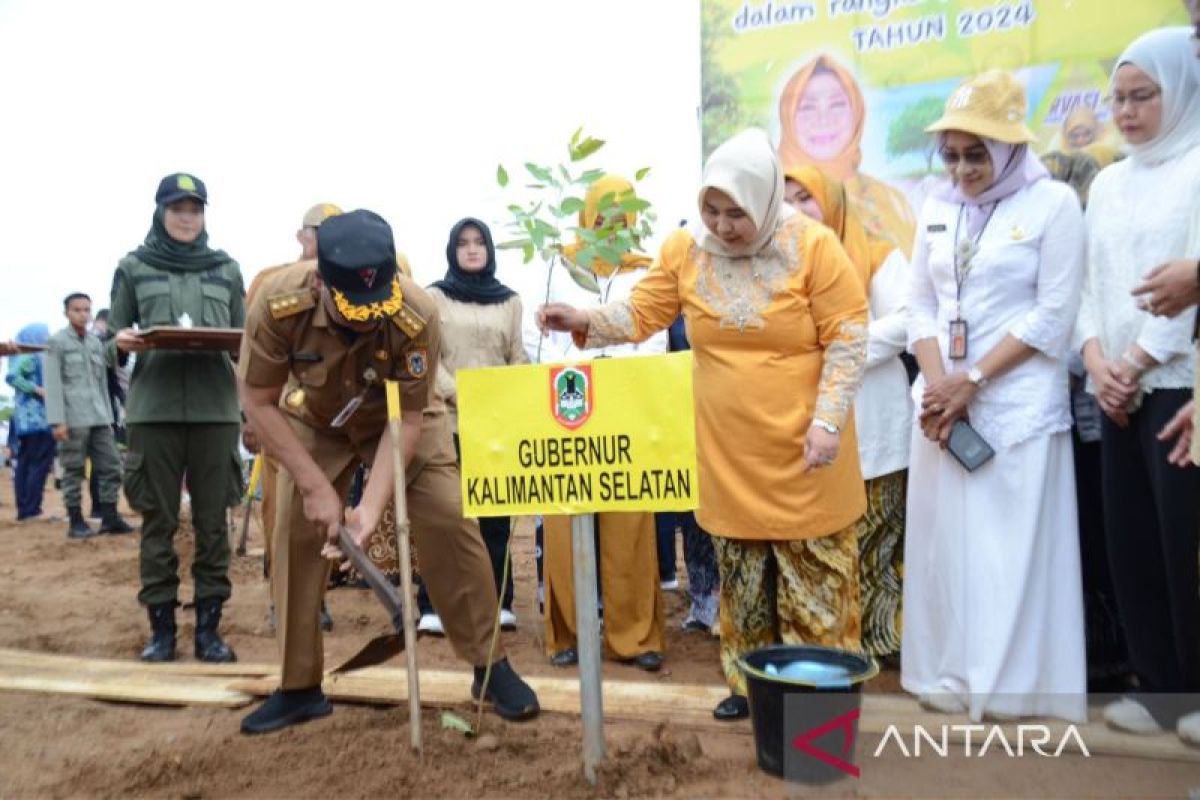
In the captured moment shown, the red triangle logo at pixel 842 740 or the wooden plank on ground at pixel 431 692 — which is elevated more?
the red triangle logo at pixel 842 740

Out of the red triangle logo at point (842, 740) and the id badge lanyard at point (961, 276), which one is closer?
the red triangle logo at point (842, 740)

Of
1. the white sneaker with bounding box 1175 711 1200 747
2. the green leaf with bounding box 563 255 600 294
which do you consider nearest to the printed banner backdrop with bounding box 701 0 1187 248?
the green leaf with bounding box 563 255 600 294

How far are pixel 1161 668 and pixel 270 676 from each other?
Answer: 3.09m

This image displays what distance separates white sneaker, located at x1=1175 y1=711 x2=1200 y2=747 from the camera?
8.82 feet

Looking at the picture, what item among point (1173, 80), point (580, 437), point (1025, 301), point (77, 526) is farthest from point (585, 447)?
point (77, 526)

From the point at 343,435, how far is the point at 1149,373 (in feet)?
8.39

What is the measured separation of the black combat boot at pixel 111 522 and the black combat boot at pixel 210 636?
5128 mm

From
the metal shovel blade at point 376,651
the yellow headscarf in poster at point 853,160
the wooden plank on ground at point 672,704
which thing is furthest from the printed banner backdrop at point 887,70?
the metal shovel blade at point 376,651

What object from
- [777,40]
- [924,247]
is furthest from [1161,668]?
[777,40]

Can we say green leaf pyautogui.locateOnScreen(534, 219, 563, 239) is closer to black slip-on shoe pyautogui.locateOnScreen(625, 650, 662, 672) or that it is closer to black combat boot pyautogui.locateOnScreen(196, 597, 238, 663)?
black slip-on shoe pyautogui.locateOnScreen(625, 650, 662, 672)

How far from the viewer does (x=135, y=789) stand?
2.64m

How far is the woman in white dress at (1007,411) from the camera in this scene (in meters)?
3.00

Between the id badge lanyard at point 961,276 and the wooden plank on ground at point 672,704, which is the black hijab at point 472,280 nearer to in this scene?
the wooden plank on ground at point 672,704

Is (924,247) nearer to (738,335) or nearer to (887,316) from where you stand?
(887,316)
